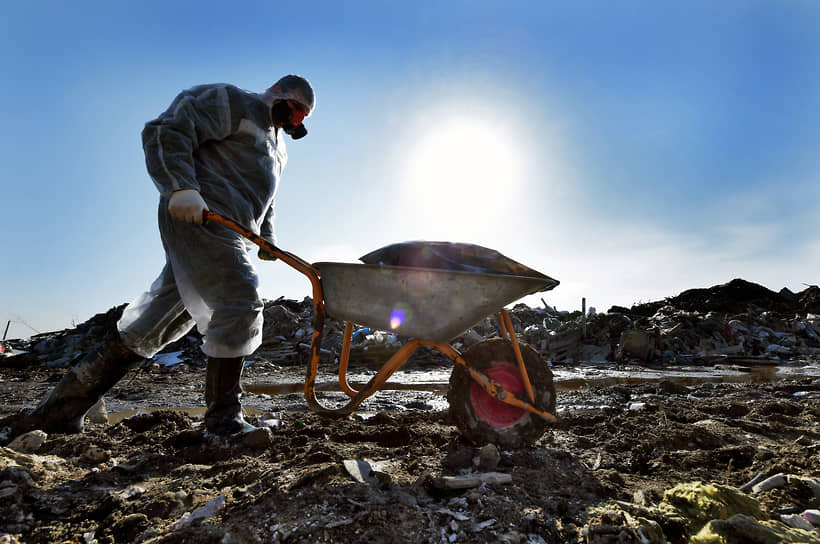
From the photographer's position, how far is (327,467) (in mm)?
1385

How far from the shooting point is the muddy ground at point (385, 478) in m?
1.10

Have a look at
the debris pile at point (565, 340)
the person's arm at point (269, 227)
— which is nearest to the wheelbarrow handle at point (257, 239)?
the person's arm at point (269, 227)

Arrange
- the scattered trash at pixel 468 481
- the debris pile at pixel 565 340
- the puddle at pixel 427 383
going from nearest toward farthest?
the scattered trash at pixel 468 481, the puddle at pixel 427 383, the debris pile at pixel 565 340

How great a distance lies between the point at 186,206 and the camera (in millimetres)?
1820

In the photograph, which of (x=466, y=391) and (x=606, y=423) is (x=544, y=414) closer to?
(x=466, y=391)

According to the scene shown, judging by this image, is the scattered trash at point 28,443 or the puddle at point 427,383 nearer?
the scattered trash at point 28,443

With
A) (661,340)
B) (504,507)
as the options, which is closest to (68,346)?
(504,507)

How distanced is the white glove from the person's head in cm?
78

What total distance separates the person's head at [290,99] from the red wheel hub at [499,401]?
185 centimetres

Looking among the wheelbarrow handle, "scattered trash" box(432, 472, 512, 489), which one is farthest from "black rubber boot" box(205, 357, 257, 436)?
"scattered trash" box(432, 472, 512, 489)

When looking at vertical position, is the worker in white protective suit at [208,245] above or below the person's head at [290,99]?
below

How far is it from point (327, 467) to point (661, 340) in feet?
34.4

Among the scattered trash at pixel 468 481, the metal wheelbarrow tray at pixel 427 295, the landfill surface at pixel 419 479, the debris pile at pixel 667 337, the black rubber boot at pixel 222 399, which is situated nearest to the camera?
the landfill surface at pixel 419 479

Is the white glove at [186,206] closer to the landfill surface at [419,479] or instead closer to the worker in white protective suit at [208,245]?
the worker in white protective suit at [208,245]
